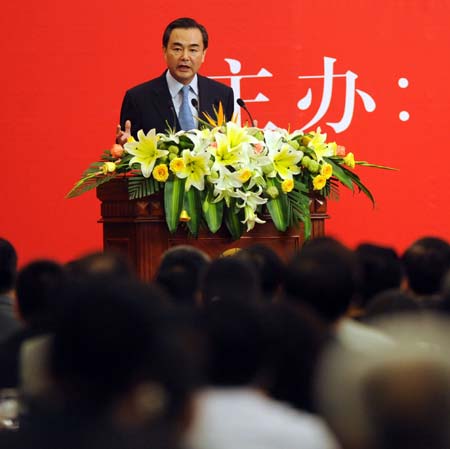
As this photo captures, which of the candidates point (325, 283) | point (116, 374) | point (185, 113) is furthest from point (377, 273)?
point (185, 113)

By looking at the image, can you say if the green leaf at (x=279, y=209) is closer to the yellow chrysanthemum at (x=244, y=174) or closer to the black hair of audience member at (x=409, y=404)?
the yellow chrysanthemum at (x=244, y=174)

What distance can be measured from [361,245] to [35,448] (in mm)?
1193

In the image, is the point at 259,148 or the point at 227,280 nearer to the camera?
the point at 227,280

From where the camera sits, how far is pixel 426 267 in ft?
7.29

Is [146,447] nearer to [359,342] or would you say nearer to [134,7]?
[359,342]

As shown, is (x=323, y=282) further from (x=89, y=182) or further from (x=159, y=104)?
(x=159, y=104)

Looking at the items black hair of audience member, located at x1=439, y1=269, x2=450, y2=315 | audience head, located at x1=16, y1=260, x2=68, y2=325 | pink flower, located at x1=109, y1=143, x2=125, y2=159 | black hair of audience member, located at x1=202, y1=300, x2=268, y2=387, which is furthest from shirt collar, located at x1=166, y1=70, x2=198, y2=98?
black hair of audience member, located at x1=202, y1=300, x2=268, y2=387

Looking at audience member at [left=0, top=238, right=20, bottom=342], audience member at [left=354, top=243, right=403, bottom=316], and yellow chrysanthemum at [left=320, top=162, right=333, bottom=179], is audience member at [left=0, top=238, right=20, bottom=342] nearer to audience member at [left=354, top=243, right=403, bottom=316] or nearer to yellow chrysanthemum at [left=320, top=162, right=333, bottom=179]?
audience member at [left=354, top=243, right=403, bottom=316]

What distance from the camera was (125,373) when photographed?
3.80ft

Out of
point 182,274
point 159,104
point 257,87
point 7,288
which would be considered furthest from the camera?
point 257,87

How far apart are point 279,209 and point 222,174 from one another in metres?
0.21

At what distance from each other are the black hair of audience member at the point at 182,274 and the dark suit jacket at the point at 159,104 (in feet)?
5.80

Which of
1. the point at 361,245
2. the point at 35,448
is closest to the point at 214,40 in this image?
the point at 361,245

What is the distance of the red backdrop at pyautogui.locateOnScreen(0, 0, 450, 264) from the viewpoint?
5.22 metres
